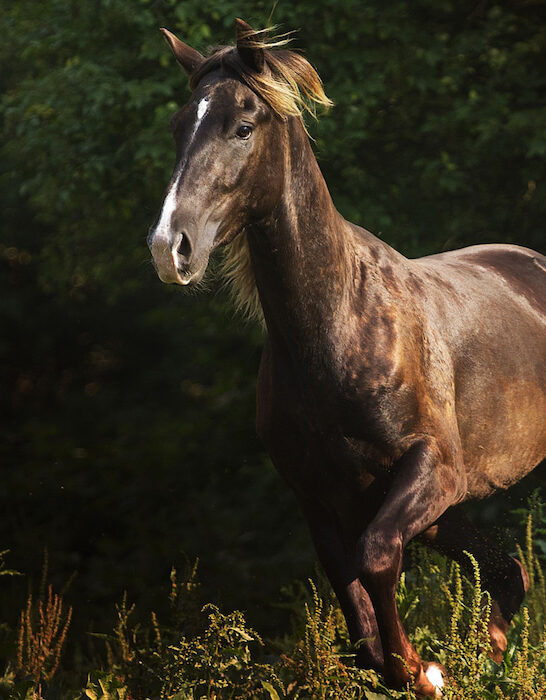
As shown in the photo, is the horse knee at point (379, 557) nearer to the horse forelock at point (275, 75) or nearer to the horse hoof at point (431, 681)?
the horse hoof at point (431, 681)

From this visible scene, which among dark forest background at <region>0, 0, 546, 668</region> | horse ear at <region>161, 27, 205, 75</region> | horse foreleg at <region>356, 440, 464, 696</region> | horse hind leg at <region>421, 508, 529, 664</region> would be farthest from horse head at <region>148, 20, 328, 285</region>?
dark forest background at <region>0, 0, 546, 668</region>

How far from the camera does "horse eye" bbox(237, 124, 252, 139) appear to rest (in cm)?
313

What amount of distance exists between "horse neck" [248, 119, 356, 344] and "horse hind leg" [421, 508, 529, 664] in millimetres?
1410

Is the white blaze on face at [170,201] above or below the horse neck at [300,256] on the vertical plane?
above

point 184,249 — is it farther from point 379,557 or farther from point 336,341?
point 379,557

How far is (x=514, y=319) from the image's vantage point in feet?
14.7

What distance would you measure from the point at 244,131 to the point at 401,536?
1.45 meters

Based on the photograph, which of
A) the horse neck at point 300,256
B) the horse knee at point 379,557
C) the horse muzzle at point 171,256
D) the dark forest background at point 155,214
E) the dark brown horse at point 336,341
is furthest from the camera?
the dark forest background at point 155,214

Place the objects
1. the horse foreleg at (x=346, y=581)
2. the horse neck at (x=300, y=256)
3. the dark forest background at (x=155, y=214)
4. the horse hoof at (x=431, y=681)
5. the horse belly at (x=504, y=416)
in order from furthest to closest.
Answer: the dark forest background at (x=155, y=214)
the horse belly at (x=504, y=416)
the horse foreleg at (x=346, y=581)
the horse hoof at (x=431, y=681)
the horse neck at (x=300, y=256)

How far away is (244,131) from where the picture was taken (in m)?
3.14

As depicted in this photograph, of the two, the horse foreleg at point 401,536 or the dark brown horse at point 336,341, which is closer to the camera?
the dark brown horse at point 336,341

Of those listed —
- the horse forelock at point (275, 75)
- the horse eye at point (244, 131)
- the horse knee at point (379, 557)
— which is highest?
the horse forelock at point (275, 75)

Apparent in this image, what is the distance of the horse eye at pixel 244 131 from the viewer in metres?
3.13

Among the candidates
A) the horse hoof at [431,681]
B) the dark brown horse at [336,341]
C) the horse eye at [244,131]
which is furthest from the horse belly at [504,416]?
the horse eye at [244,131]
